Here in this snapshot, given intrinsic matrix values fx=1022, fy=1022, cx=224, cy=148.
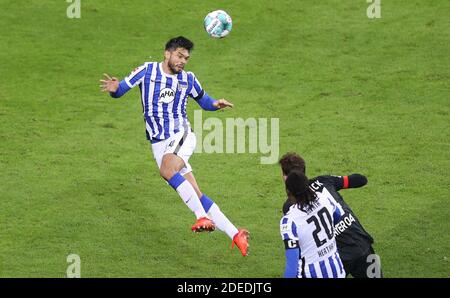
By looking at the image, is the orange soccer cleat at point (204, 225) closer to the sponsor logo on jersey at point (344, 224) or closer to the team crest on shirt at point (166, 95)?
the team crest on shirt at point (166, 95)

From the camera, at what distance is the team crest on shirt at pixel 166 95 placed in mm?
14531

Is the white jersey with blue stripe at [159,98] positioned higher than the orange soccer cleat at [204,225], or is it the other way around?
the white jersey with blue stripe at [159,98]

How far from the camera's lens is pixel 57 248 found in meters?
14.4

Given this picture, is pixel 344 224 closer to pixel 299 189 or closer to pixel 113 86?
pixel 299 189

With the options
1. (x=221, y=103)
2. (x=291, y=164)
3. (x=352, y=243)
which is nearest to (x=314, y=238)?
(x=291, y=164)

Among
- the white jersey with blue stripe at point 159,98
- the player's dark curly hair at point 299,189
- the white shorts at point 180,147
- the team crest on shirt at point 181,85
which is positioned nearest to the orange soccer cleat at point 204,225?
the white shorts at point 180,147

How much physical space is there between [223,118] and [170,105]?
4432 mm

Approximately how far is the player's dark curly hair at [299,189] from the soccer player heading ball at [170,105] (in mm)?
3464

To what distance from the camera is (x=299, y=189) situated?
1061 cm

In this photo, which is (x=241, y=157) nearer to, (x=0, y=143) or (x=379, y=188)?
(x=379, y=188)

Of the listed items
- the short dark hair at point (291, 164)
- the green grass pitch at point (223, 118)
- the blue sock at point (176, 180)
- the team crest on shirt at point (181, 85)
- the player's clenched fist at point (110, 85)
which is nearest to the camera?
the short dark hair at point (291, 164)

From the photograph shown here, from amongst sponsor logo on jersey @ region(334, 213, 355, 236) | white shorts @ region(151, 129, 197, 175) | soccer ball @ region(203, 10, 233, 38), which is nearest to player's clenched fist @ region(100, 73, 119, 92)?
white shorts @ region(151, 129, 197, 175)

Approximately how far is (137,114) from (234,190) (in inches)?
142
